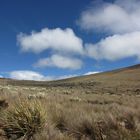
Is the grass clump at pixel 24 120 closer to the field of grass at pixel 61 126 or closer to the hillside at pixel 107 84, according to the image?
the field of grass at pixel 61 126

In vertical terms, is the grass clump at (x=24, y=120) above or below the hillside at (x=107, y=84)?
below

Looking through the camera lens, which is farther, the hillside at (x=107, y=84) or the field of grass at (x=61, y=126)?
the hillside at (x=107, y=84)

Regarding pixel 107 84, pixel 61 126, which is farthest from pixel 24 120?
pixel 107 84

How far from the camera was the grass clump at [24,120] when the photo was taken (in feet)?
30.9

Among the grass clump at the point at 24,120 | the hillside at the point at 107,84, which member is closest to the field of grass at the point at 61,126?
the grass clump at the point at 24,120

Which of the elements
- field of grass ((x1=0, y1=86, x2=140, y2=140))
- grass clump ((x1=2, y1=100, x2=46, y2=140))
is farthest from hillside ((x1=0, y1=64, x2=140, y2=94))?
grass clump ((x1=2, y1=100, x2=46, y2=140))

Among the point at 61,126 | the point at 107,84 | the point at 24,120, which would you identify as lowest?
the point at 61,126

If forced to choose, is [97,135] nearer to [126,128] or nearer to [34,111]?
[126,128]

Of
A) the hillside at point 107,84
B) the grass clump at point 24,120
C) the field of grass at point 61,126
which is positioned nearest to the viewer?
the field of grass at point 61,126

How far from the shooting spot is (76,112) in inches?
472

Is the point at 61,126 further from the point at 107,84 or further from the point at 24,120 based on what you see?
the point at 107,84

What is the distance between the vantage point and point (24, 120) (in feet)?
31.7

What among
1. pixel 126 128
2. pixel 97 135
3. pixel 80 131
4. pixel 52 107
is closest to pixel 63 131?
pixel 80 131

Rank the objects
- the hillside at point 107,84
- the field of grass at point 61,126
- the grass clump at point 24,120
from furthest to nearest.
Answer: the hillside at point 107,84 < the grass clump at point 24,120 < the field of grass at point 61,126
